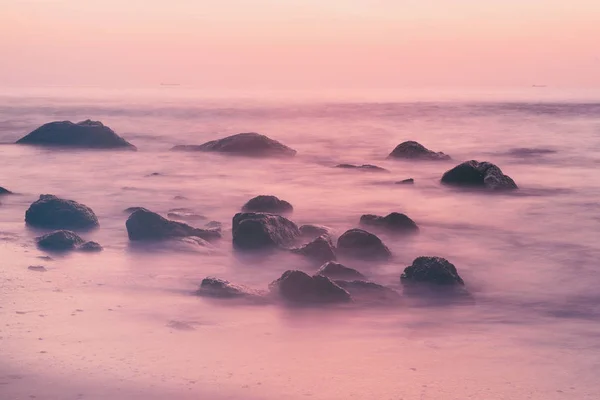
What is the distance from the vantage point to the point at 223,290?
11.0 metres

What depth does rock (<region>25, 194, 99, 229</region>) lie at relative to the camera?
15.4m

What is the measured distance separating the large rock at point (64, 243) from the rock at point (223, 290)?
3071 mm

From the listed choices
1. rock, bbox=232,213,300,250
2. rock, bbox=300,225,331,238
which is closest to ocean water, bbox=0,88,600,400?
rock, bbox=232,213,300,250

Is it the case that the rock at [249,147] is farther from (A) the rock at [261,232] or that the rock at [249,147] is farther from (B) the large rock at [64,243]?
(B) the large rock at [64,243]

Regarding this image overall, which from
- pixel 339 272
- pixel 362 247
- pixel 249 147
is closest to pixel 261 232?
pixel 362 247

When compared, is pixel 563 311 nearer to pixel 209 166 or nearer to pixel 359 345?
pixel 359 345

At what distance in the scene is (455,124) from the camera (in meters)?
57.4

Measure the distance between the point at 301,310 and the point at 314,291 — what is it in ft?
1.16

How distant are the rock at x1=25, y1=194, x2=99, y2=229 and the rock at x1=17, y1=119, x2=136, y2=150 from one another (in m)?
17.8

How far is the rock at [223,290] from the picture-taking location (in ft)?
35.8

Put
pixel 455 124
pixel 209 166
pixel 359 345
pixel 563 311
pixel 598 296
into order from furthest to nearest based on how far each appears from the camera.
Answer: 1. pixel 455 124
2. pixel 209 166
3. pixel 598 296
4. pixel 563 311
5. pixel 359 345

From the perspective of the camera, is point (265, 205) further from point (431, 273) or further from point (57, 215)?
point (431, 273)

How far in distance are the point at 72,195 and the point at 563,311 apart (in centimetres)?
1395

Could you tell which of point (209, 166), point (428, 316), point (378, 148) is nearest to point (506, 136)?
point (378, 148)
